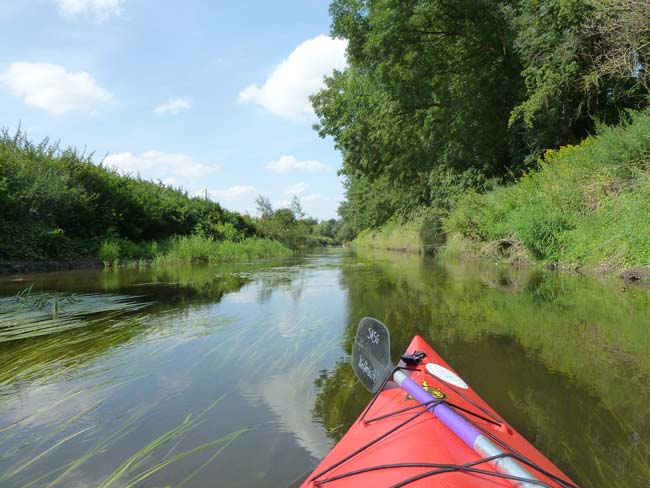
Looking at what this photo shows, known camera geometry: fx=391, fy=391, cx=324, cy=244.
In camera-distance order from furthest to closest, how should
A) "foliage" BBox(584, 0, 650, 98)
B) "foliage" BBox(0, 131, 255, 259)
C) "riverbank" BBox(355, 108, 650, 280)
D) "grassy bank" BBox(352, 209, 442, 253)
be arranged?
"grassy bank" BBox(352, 209, 442, 253) → "foliage" BBox(0, 131, 255, 259) → "foliage" BBox(584, 0, 650, 98) → "riverbank" BBox(355, 108, 650, 280)

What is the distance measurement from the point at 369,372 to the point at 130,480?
113cm

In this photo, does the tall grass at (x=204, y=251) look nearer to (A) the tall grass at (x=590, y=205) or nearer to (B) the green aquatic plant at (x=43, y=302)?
(B) the green aquatic plant at (x=43, y=302)

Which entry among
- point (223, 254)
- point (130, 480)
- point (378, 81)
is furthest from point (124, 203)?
point (130, 480)

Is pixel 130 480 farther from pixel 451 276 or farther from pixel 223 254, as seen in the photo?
pixel 223 254

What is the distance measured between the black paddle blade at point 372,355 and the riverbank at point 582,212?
592cm

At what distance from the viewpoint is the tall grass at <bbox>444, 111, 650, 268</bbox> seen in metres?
6.33

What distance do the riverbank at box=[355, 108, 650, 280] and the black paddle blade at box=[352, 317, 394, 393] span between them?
5.92 metres

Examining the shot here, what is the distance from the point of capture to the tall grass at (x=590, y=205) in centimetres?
633

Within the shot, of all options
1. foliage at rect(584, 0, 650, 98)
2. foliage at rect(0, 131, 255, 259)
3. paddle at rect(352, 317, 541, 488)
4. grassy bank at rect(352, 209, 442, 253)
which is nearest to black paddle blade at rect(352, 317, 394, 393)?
paddle at rect(352, 317, 541, 488)

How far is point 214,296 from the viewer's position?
616 cm

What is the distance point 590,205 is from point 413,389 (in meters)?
8.13

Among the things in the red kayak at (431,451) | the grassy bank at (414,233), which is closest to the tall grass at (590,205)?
the grassy bank at (414,233)

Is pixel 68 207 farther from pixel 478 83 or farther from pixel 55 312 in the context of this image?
pixel 478 83

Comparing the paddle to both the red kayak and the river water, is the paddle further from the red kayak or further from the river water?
the river water
